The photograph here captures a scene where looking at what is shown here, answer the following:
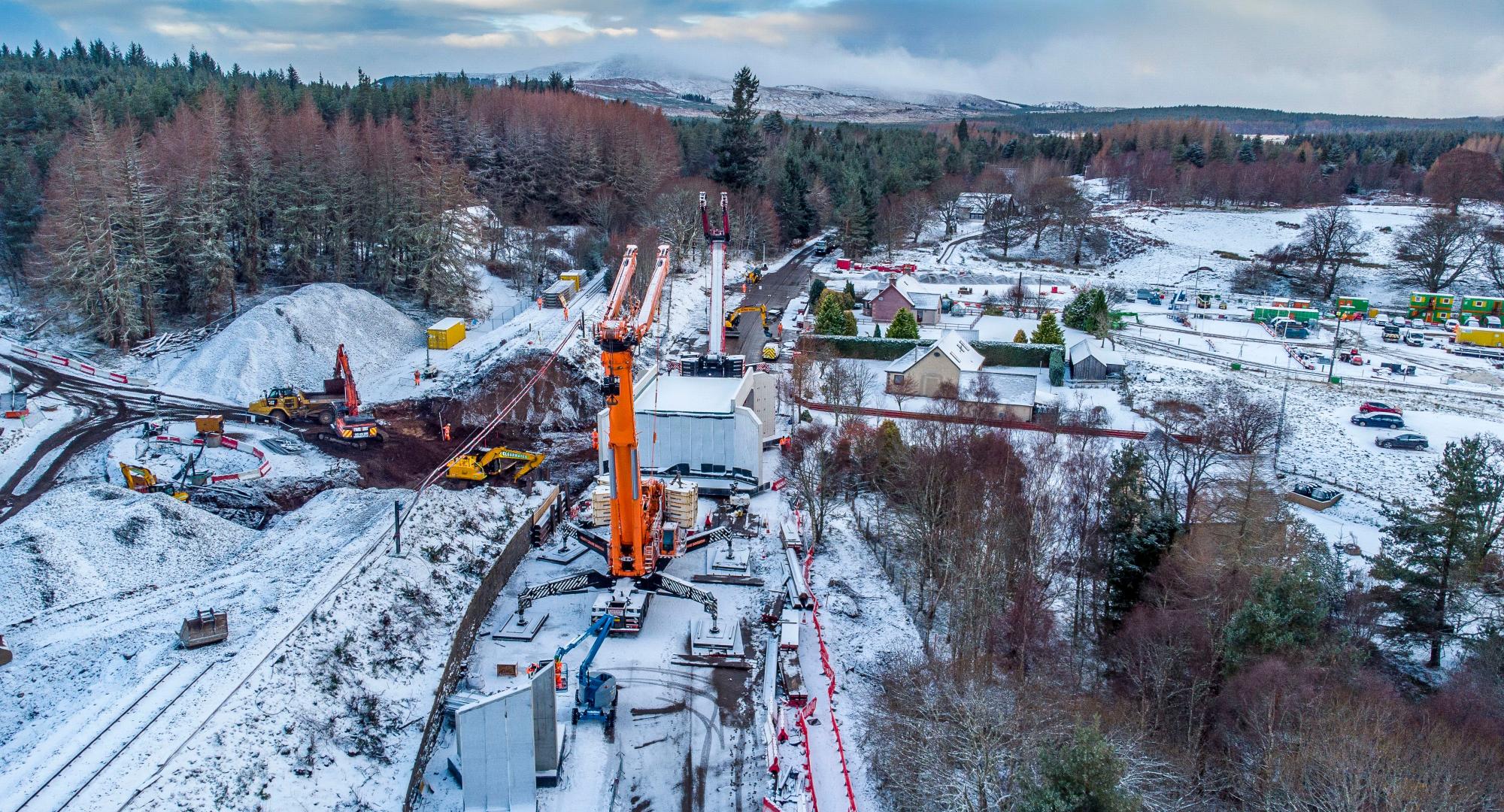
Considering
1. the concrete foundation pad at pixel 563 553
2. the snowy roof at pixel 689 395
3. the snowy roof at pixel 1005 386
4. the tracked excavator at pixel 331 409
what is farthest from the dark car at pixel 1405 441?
the tracked excavator at pixel 331 409

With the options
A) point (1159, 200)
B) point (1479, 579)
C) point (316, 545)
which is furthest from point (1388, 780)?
point (1159, 200)

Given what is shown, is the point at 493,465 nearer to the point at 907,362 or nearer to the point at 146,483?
the point at 146,483

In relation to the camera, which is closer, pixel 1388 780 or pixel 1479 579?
pixel 1388 780

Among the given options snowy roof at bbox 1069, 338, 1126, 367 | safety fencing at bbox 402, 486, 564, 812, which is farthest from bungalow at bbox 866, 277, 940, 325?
safety fencing at bbox 402, 486, 564, 812

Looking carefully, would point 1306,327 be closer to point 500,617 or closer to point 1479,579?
point 1479,579

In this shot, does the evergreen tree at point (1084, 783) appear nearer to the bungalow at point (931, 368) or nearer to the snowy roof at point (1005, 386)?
the snowy roof at point (1005, 386)

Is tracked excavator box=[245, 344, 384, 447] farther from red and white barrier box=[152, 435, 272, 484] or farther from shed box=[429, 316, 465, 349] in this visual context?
shed box=[429, 316, 465, 349]

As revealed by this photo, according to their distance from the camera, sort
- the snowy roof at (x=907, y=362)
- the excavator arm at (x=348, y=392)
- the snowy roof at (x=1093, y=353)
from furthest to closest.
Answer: the snowy roof at (x=1093, y=353) < the snowy roof at (x=907, y=362) < the excavator arm at (x=348, y=392)
